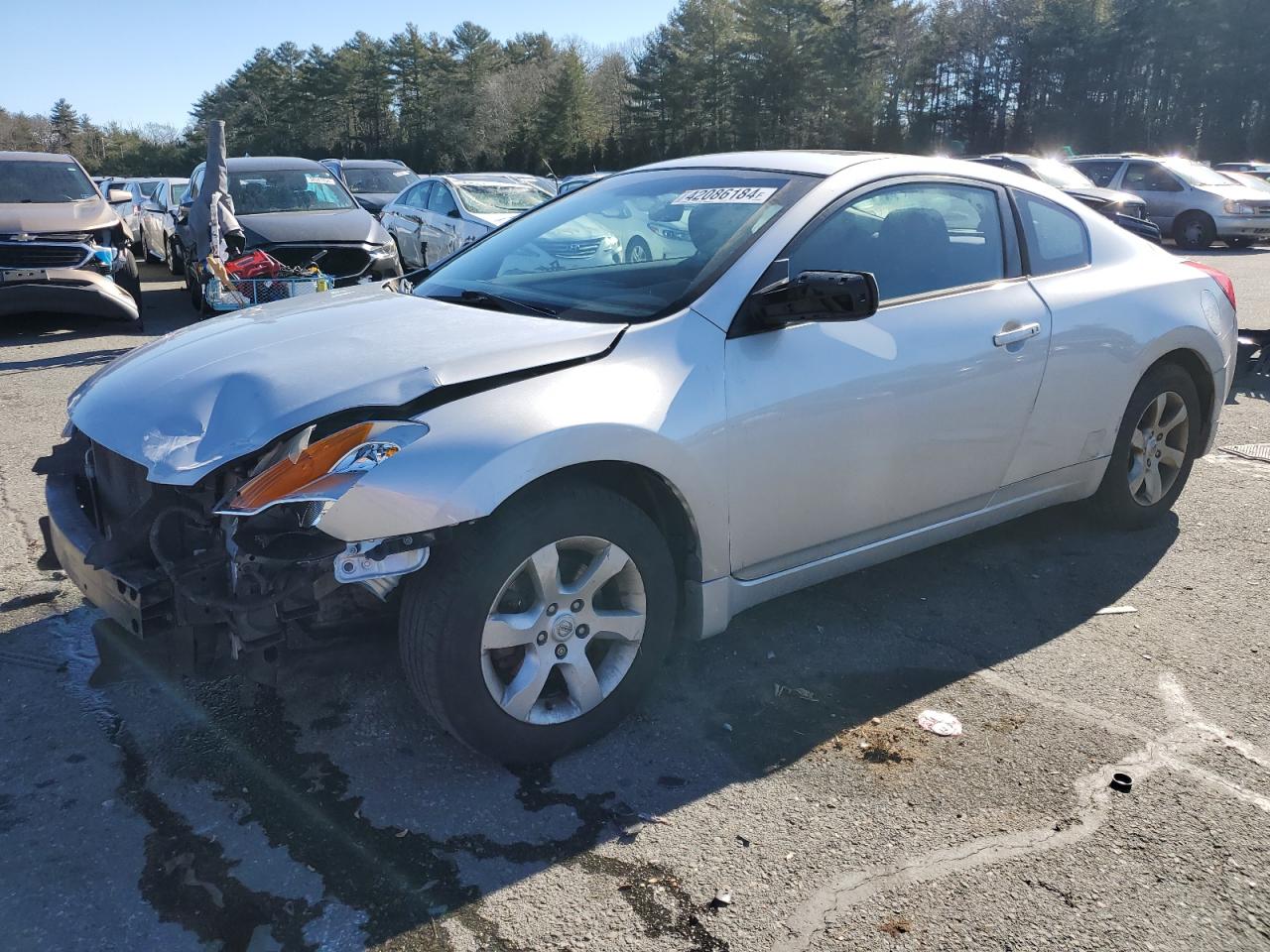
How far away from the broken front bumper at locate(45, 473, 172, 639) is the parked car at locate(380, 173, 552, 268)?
8.84m

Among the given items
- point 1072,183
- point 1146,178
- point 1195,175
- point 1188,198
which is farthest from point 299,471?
point 1195,175

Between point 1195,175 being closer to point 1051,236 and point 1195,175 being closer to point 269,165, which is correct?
point 269,165

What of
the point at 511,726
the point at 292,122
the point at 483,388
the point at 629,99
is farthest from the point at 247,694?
the point at 292,122

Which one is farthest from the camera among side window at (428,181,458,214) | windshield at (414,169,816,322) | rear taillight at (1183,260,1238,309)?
side window at (428,181,458,214)

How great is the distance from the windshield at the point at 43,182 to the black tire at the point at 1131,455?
10.3 metres

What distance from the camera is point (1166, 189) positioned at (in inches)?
763

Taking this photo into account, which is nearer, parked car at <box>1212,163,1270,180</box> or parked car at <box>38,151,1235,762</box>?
parked car at <box>38,151,1235,762</box>

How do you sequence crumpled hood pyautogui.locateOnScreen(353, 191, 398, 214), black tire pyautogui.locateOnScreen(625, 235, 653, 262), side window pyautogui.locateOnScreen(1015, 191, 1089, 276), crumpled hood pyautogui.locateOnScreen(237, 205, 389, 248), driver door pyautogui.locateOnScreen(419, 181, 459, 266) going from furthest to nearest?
crumpled hood pyautogui.locateOnScreen(353, 191, 398, 214) < driver door pyautogui.locateOnScreen(419, 181, 459, 266) < crumpled hood pyautogui.locateOnScreen(237, 205, 389, 248) < side window pyautogui.locateOnScreen(1015, 191, 1089, 276) < black tire pyautogui.locateOnScreen(625, 235, 653, 262)

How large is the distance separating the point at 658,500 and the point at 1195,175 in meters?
20.6

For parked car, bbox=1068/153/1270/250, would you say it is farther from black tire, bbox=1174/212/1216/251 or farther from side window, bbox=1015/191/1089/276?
side window, bbox=1015/191/1089/276

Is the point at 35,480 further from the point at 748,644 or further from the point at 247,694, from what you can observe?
the point at 748,644

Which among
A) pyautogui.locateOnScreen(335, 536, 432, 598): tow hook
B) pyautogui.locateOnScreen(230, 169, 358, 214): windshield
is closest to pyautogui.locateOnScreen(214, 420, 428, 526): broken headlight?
pyautogui.locateOnScreen(335, 536, 432, 598): tow hook

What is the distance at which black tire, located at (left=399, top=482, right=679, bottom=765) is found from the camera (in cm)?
257

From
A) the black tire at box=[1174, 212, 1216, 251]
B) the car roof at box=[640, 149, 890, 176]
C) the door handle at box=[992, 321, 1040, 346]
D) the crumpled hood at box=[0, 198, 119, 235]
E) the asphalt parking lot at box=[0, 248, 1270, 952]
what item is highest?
the car roof at box=[640, 149, 890, 176]
